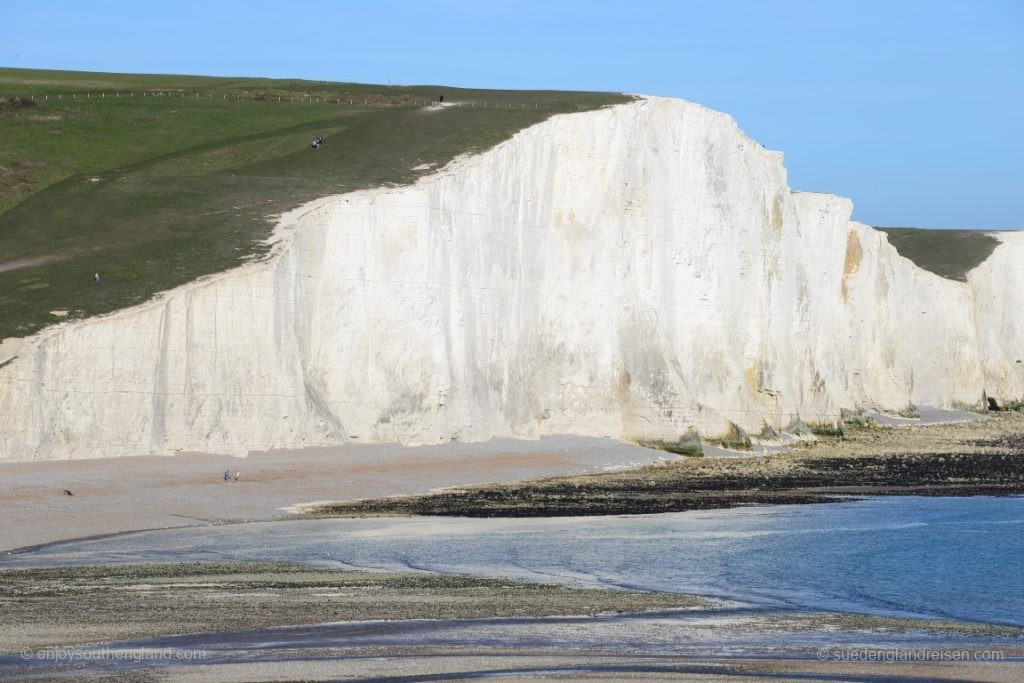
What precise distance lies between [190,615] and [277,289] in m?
19.6

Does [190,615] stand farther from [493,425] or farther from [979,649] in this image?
[493,425]

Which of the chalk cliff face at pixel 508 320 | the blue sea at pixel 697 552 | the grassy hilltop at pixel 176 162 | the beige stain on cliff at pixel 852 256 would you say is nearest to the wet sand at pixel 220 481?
the chalk cliff face at pixel 508 320

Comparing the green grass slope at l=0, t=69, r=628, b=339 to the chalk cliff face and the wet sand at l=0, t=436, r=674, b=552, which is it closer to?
the chalk cliff face

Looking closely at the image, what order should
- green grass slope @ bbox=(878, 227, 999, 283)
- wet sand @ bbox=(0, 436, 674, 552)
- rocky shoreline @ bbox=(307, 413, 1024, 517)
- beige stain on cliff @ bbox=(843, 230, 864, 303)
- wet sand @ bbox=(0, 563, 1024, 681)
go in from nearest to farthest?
wet sand @ bbox=(0, 563, 1024, 681) < wet sand @ bbox=(0, 436, 674, 552) < rocky shoreline @ bbox=(307, 413, 1024, 517) < beige stain on cliff @ bbox=(843, 230, 864, 303) < green grass slope @ bbox=(878, 227, 999, 283)

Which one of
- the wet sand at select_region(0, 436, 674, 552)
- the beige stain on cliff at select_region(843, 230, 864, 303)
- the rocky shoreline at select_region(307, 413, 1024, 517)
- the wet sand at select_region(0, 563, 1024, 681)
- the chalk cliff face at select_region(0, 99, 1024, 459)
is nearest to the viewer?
the wet sand at select_region(0, 563, 1024, 681)

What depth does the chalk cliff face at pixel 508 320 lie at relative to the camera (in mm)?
31938

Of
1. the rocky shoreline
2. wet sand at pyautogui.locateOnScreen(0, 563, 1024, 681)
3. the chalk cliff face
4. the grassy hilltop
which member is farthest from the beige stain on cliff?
wet sand at pyautogui.locateOnScreen(0, 563, 1024, 681)

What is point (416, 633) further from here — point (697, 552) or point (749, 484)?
point (749, 484)

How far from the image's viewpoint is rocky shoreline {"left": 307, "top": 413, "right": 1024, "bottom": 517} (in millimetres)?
30234

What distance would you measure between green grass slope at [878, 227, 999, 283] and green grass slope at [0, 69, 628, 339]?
41104mm

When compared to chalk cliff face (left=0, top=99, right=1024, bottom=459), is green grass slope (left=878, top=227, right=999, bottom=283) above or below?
above

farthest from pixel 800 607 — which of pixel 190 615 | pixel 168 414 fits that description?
pixel 168 414

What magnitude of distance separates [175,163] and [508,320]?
41.2ft

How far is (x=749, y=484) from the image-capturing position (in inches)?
1422
